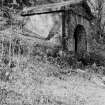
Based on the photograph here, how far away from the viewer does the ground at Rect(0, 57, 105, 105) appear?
4.52m

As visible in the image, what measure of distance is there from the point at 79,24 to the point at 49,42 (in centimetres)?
318

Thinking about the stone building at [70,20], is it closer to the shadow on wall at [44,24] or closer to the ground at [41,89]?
the shadow on wall at [44,24]

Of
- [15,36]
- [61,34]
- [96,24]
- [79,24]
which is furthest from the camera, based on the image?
[96,24]

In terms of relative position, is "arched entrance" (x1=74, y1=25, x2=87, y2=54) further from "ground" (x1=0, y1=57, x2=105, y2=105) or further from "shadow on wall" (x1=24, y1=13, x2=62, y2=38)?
"ground" (x1=0, y1=57, x2=105, y2=105)

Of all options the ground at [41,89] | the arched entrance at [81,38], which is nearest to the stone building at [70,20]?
the arched entrance at [81,38]

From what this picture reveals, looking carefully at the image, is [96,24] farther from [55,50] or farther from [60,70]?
[60,70]

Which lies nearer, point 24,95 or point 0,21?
point 24,95

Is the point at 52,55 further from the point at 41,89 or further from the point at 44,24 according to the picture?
the point at 41,89

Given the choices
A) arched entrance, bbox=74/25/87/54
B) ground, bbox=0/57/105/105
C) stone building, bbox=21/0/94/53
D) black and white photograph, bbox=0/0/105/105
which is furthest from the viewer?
arched entrance, bbox=74/25/87/54

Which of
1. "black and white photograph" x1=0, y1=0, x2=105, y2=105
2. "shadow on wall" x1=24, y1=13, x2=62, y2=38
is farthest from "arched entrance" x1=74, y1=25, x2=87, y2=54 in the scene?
"shadow on wall" x1=24, y1=13, x2=62, y2=38

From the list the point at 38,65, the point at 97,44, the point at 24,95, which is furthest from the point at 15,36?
the point at 97,44

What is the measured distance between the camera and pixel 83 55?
1235 cm

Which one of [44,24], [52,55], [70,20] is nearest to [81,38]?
[70,20]

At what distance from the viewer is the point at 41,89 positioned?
18.4 feet
